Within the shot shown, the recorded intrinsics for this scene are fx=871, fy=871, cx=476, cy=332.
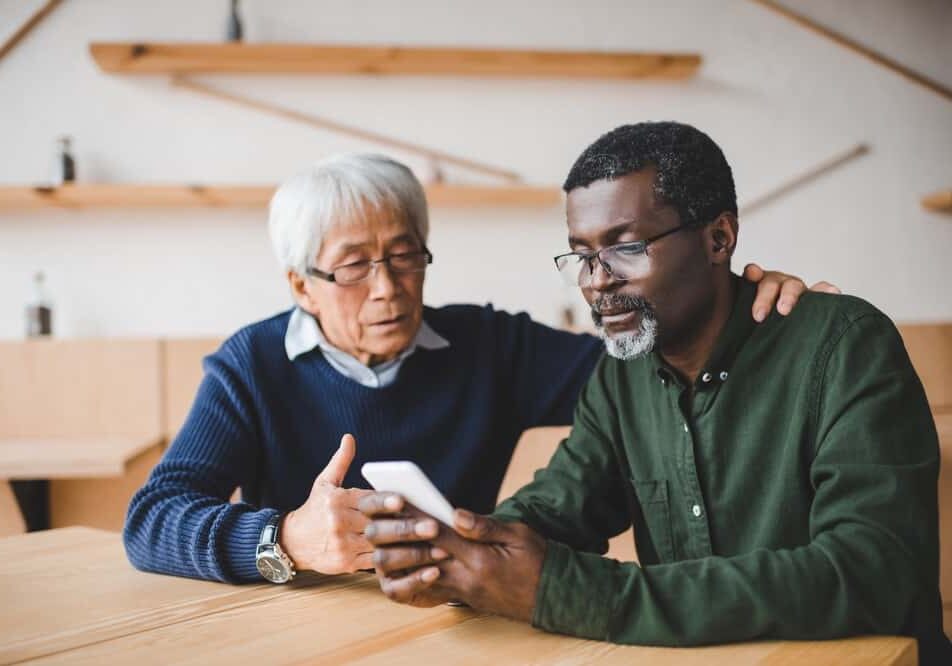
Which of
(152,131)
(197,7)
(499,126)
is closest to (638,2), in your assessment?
(499,126)

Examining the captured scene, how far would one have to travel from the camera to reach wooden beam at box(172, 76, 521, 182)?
369cm

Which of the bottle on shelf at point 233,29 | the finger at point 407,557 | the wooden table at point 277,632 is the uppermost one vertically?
the bottle on shelf at point 233,29

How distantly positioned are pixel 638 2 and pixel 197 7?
192 cm

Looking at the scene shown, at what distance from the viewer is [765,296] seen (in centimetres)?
129

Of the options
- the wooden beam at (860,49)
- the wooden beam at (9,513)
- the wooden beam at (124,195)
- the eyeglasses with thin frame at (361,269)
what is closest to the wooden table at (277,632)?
the eyeglasses with thin frame at (361,269)

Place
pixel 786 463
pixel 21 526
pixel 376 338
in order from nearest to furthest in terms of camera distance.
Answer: pixel 786 463
pixel 376 338
pixel 21 526

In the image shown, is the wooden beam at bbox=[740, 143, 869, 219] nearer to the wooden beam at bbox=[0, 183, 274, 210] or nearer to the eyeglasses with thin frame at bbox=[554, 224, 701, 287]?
the wooden beam at bbox=[0, 183, 274, 210]

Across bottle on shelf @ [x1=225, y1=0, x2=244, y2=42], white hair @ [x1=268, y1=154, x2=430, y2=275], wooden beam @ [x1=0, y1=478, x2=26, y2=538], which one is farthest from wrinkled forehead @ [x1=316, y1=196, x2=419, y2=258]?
bottle on shelf @ [x1=225, y1=0, x2=244, y2=42]

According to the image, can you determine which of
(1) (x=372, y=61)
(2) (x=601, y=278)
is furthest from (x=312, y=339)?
(1) (x=372, y=61)

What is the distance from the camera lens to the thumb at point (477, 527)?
0.98 meters

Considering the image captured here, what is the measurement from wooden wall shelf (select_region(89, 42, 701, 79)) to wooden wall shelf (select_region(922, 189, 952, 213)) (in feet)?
3.90

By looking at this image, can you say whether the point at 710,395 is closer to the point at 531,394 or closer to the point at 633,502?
the point at 633,502

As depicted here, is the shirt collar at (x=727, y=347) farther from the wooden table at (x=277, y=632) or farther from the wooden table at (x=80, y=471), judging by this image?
the wooden table at (x=80, y=471)

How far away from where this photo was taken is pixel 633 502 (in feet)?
4.68
